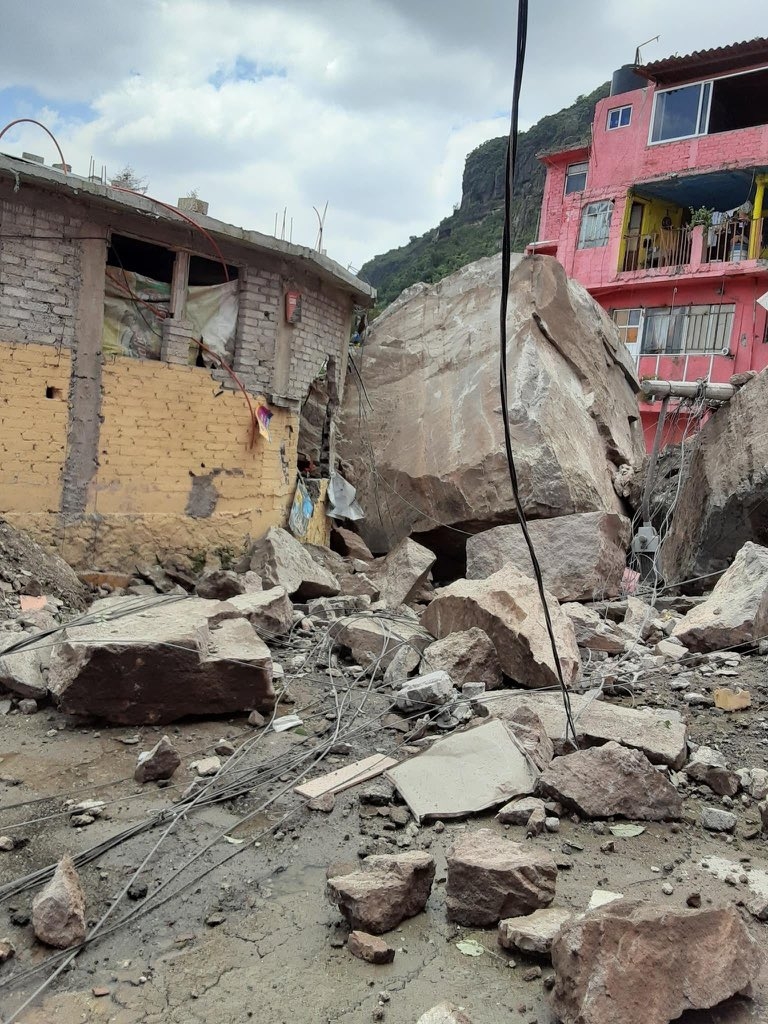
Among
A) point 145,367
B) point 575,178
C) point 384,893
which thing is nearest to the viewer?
point 384,893

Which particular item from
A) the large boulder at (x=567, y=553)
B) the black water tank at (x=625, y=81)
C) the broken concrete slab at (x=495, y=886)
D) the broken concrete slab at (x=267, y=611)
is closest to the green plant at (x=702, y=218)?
the black water tank at (x=625, y=81)

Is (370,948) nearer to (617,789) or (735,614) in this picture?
(617,789)

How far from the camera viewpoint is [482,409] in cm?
961

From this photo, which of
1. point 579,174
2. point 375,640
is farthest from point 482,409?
point 579,174

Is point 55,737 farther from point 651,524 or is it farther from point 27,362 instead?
point 651,524

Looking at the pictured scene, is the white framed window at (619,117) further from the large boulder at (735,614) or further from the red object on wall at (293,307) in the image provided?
the large boulder at (735,614)

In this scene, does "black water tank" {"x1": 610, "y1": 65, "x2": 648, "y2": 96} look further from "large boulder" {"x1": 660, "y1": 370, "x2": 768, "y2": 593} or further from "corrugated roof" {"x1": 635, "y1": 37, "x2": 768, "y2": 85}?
"large boulder" {"x1": 660, "y1": 370, "x2": 768, "y2": 593}

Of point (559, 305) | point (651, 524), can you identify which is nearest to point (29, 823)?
point (651, 524)

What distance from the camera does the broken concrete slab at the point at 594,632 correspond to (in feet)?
21.1

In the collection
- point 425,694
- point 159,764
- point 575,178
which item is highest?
point 575,178

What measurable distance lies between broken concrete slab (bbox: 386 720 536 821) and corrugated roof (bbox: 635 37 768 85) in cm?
2101

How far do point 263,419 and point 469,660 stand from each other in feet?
14.0

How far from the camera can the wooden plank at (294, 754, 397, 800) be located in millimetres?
3938

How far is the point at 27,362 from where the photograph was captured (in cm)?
723
